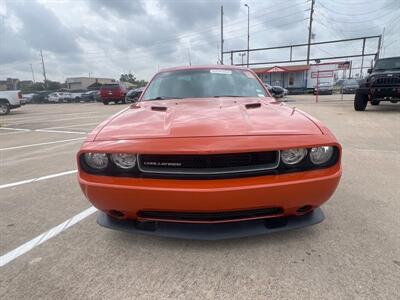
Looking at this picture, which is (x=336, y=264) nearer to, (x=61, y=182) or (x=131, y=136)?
(x=131, y=136)

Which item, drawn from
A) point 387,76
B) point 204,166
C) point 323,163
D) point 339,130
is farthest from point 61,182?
point 387,76

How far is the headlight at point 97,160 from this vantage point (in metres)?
1.96

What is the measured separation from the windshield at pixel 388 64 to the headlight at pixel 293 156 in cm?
1112

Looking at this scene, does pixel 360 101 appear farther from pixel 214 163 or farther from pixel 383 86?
pixel 214 163

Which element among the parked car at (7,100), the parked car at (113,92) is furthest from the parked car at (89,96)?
the parked car at (7,100)

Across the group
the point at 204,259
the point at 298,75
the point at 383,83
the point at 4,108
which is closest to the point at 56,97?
the point at 4,108

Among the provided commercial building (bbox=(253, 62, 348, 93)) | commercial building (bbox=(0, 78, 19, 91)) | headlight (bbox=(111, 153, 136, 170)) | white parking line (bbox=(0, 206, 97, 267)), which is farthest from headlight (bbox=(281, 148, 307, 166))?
commercial building (bbox=(0, 78, 19, 91))

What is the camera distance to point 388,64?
10773 millimetres

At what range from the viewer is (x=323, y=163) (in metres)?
1.96

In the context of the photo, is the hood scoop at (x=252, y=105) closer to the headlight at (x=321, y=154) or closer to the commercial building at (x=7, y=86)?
the headlight at (x=321, y=154)

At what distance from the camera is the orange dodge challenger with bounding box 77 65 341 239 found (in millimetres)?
1805

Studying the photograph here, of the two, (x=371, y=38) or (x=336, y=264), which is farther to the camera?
(x=371, y=38)

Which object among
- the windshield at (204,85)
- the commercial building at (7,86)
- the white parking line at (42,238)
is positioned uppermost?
the commercial building at (7,86)

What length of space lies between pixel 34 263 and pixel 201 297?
124cm
